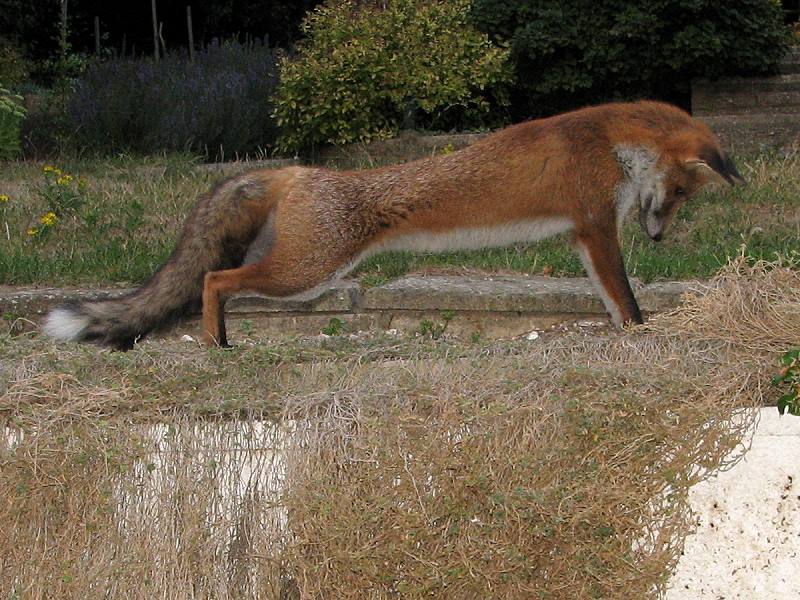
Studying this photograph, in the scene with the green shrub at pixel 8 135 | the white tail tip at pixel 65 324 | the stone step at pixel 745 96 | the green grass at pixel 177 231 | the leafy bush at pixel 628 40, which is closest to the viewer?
the white tail tip at pixel 65 324

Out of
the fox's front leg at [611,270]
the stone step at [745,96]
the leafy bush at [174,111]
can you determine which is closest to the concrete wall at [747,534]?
the fox's front leg at [611,270]

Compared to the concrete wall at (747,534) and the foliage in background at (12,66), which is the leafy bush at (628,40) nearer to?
the foliage in background at (12,66)

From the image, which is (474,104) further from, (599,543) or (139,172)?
(599,543)

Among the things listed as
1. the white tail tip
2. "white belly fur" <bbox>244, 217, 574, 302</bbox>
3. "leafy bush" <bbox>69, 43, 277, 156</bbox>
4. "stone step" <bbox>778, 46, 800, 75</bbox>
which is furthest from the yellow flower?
"stone step" <bbox>778, 46, 800, 75</bbox>

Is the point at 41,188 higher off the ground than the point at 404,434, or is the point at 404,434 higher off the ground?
the point at 404,434

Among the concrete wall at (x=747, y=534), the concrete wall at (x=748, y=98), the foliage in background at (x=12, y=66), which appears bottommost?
the foliage in background at (x=12, y=66)

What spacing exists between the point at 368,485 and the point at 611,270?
251 cm

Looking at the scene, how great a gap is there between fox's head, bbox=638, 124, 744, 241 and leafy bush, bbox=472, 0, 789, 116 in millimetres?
5147

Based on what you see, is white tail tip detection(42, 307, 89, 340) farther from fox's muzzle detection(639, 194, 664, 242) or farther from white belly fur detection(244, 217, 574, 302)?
fox's muzzle detection(639, 194, 664, 242)

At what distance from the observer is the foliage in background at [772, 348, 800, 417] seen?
3791mm

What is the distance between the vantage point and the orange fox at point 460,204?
5449 millimetres

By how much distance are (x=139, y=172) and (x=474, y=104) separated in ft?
12.1

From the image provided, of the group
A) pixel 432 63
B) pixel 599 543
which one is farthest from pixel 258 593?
pixel 432 63

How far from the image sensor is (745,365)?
13.1ft
